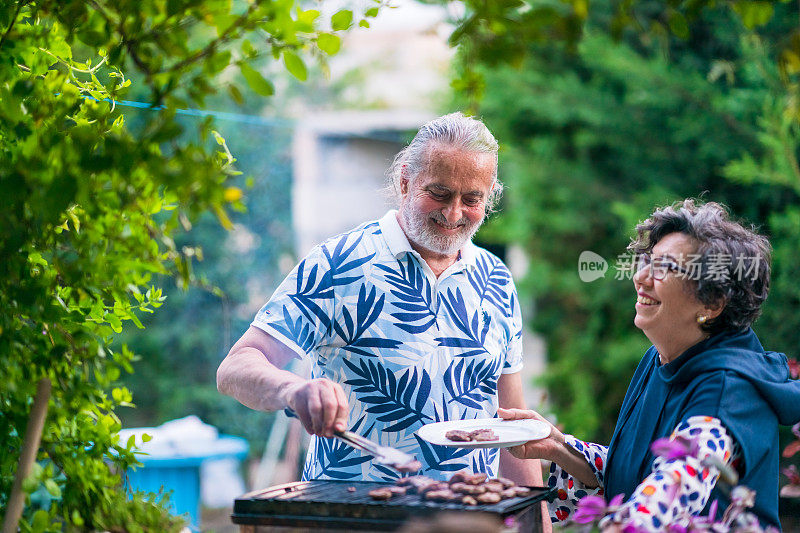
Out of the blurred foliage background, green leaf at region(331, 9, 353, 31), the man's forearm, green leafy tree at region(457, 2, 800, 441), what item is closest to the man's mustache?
the blurred foliage background

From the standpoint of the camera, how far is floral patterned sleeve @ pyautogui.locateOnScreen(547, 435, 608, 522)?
7.43ft

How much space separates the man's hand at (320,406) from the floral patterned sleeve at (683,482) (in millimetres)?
657

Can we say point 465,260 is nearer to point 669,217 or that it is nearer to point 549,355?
point 669,217

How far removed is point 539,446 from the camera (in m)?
2.23

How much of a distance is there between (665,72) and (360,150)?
13.7 feet

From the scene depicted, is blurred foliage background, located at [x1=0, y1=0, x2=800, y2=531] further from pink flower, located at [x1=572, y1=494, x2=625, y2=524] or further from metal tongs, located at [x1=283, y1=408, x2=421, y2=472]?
pink flower, located at [x1=572, y1=494, x2=625, y2=524]

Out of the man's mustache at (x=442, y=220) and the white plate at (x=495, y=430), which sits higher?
the man's mustache at (x=442, y=220)

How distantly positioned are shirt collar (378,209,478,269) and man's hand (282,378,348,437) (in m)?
0.65

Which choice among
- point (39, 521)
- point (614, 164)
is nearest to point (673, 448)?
point (39, 521)

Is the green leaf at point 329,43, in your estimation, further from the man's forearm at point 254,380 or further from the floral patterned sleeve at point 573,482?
the floral patterned sleeve at point 573,482

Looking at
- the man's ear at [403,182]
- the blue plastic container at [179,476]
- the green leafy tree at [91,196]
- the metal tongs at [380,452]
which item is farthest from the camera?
the blue plastic container at [179,476]

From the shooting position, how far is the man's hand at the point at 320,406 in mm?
1900

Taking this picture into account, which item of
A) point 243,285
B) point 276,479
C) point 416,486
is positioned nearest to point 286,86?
point 243,285

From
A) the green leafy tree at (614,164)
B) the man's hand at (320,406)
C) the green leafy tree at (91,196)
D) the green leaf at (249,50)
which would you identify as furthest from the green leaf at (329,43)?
the green leafy tree at (614,164)
